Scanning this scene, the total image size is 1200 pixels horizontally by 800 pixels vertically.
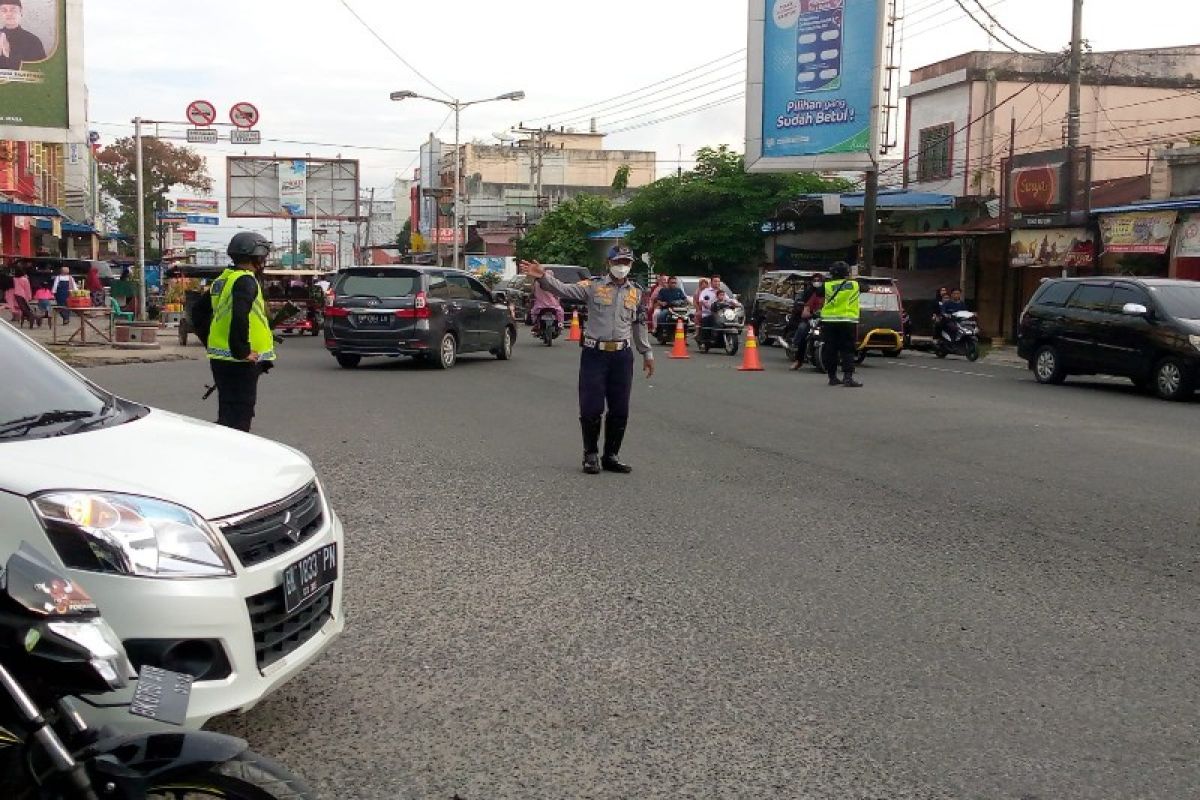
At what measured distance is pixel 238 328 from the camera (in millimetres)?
7977

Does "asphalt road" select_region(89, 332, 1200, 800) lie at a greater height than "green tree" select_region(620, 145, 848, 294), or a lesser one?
lesser

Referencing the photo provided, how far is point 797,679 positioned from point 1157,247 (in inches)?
898

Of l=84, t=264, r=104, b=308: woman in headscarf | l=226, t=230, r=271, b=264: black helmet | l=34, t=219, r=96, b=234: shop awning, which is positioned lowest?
l=84, t=264, r=104, b=308: woman in headscarf

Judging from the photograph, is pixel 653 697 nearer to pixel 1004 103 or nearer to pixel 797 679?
pixel 797 679

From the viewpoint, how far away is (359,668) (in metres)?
4.82

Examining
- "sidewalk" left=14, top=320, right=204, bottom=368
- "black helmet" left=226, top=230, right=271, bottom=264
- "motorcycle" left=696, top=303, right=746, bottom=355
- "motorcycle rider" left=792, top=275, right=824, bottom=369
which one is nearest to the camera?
"black helmet" left=226, top=230, right=271, bottom=264

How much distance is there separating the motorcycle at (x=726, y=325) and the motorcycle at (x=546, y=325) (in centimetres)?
352

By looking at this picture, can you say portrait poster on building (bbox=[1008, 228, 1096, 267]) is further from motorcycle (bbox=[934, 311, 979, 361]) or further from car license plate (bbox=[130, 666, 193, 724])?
car license plate (bbox=[130, 666, 193, 724])

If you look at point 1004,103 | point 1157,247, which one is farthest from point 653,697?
point 1004,103

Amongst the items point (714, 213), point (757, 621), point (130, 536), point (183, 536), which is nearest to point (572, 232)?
point (714, 213)

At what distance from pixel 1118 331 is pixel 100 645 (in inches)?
661

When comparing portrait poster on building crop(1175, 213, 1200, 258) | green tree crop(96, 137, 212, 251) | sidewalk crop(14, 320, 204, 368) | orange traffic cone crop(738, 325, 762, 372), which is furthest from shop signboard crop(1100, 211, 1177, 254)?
green tree crop(96, 137, 212, 251)

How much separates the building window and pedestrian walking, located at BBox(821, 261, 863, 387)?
71.1 feet

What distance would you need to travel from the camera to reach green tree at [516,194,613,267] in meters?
54.5
